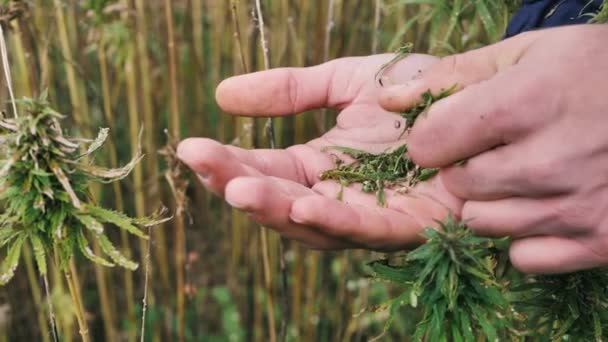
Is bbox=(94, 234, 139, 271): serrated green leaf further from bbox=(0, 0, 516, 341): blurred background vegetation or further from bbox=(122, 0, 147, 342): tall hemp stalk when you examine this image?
bbox=(122, 0, 147, 342): tall hemp stalk

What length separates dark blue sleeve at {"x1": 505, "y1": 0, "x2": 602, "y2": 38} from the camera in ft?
3.29

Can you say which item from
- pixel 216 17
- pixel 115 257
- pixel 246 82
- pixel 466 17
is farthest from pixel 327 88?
pixel 216 17

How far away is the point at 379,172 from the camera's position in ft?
3.23

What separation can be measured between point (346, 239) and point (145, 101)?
3.09ft

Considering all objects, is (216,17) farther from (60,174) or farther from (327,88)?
(60,174)

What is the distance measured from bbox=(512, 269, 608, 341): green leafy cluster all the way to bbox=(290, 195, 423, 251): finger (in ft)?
0.58

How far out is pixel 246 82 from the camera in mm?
972

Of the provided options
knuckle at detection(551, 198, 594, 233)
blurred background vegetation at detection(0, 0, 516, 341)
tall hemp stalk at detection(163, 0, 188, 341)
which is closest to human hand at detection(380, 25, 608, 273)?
knuckle at detection(551, 198, 594, 233)

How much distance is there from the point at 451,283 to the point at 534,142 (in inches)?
8.1

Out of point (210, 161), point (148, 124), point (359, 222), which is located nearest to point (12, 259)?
point (210, 161)

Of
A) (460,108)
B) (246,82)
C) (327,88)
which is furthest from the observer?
(327,88)

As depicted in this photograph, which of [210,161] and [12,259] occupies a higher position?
[210,161]

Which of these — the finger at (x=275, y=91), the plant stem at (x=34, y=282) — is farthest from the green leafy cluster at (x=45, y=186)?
the plant stem at (x=34, y=282)

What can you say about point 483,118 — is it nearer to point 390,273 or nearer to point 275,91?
point 390,273
